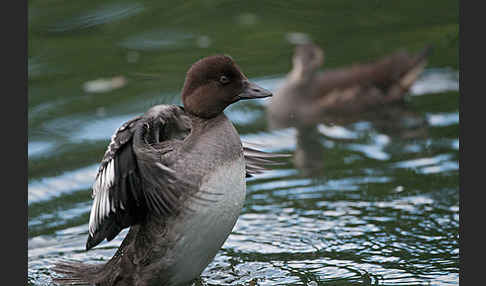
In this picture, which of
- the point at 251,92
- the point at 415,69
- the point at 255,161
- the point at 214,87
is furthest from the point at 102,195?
the point at 415,69

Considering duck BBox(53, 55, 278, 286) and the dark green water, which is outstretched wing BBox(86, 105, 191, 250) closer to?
duck BBox(53, 55, 278, 286)

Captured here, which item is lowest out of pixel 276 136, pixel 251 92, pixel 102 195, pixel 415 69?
pixel 276 136

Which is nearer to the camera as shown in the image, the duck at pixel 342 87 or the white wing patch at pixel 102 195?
the white wing patch at pixel 102 195

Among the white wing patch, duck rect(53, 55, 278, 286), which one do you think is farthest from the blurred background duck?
the white wing patch

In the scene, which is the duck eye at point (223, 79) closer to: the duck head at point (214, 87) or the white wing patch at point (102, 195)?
the duck head at point (214, 87)

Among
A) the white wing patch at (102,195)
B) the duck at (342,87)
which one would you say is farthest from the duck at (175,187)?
the duck at (342,87)

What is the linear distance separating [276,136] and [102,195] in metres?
3.92

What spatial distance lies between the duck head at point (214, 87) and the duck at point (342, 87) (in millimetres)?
4178

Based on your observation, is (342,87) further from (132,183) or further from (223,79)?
(132,183)

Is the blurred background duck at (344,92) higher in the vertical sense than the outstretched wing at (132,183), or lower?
lower

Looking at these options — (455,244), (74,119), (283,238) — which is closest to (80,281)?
(283,238)

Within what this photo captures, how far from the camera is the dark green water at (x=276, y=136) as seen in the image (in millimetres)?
6324

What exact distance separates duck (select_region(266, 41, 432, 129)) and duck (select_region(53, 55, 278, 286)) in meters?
4.26

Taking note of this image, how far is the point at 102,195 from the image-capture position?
5.39 metres
